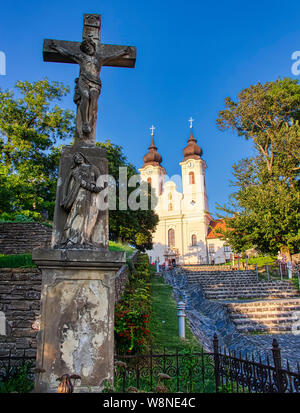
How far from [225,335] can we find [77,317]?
744 cm

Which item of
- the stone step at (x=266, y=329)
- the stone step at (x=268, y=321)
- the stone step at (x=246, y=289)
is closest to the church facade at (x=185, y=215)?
the stone step at (x=246, y=289)

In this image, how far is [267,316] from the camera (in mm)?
11102

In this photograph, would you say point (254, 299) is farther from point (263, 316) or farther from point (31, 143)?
point (31, 143)

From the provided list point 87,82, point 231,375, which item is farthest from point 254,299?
point 87,82

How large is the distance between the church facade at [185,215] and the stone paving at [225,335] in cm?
3728

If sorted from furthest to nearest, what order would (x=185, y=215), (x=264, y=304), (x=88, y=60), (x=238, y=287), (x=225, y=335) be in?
(x=185, y=215) → (x=238, y=287) → (x=264, y=304) → (x=225, y=335) → (x=88, y=60)

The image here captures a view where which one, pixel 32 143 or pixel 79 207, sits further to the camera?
pixel 32 143

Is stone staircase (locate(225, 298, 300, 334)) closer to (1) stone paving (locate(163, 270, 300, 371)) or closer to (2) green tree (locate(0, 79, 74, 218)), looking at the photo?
(1) stone paving (locate(163, 270, 300, 371))

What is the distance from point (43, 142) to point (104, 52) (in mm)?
16253

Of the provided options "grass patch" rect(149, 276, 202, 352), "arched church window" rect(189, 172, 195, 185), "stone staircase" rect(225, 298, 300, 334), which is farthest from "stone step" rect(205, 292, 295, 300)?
"arched church window" rect(189, 172, 195, 185)

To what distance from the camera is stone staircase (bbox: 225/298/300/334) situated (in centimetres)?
1020

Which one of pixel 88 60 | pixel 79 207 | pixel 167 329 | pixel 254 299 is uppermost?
pixel 88 60

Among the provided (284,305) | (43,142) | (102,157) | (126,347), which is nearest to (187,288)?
(284,305)

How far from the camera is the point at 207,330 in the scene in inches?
406
